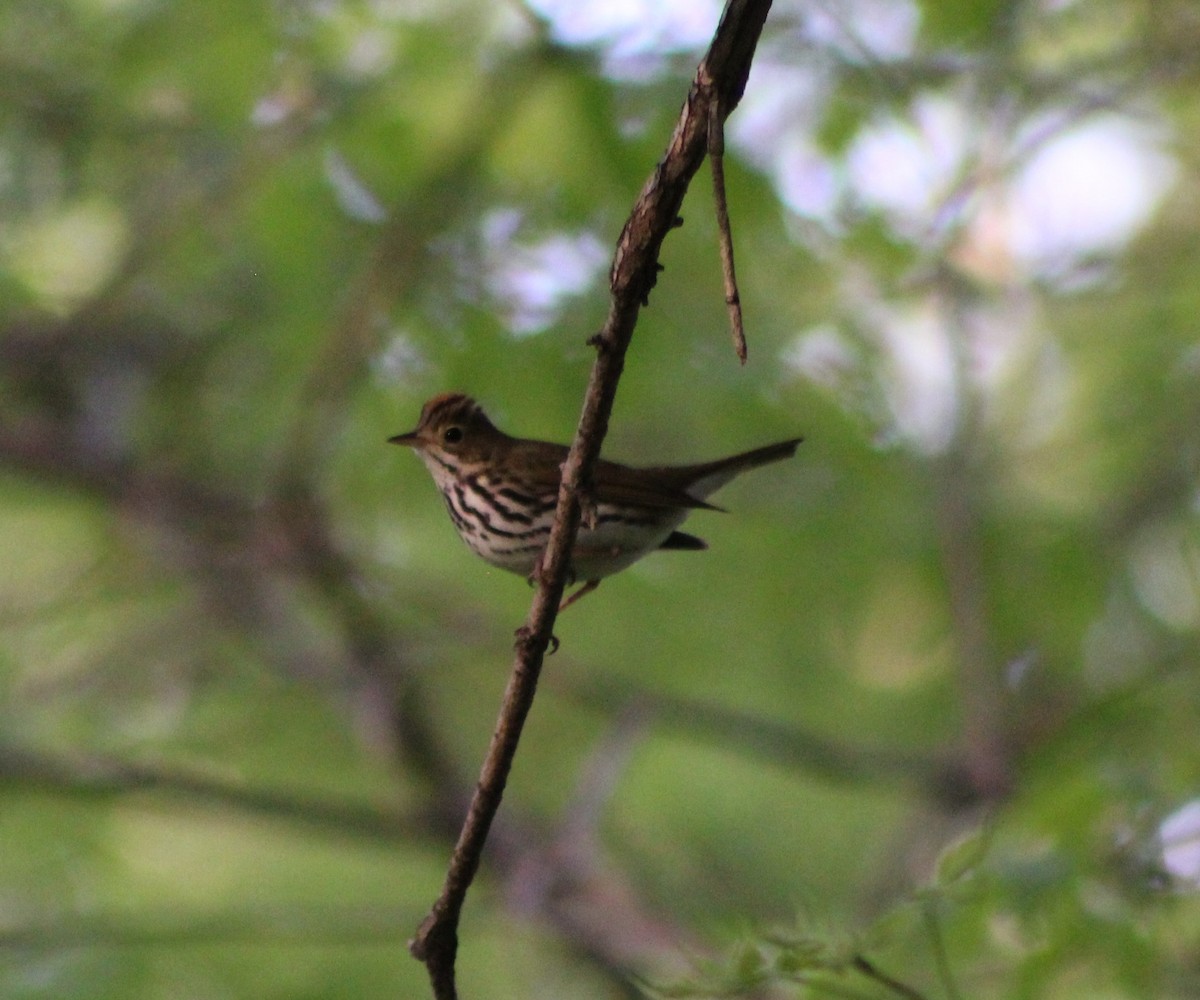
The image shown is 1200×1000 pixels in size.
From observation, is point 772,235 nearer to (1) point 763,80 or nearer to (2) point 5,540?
(1) point 763,80

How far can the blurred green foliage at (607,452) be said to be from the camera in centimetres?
516

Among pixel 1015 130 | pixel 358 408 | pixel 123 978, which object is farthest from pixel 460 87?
pixel 123 978

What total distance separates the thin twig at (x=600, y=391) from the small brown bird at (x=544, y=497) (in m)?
0.98

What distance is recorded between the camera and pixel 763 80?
5.57 meters

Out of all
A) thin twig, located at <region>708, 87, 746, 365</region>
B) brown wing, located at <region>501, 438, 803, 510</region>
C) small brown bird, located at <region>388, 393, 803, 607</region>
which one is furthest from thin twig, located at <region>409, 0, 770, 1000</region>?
brown wing, located at <region>501, 438, 803, 510</region>

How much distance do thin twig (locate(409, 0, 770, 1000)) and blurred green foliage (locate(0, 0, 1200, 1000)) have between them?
1315 millimetres

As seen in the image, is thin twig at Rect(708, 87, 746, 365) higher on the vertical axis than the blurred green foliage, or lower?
lower

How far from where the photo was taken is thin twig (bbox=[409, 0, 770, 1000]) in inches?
79.7

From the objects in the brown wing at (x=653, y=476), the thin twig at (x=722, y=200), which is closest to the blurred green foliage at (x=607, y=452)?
the brown wing at (x=653, y=476)

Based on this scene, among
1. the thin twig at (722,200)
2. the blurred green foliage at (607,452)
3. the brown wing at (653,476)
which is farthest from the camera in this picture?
the blurred green foliage at (607,452)

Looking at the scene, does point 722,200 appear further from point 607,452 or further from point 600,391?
point 607,452

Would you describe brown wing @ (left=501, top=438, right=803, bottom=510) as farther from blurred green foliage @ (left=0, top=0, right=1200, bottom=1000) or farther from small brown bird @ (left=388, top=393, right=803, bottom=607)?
blurred green foliage @ (left=0, top=0, right=1200, bottom=1000)

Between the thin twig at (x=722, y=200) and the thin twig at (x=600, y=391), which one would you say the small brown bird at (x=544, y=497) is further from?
the thin twig at (x=722, y=200)

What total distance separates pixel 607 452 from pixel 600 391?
483cm
